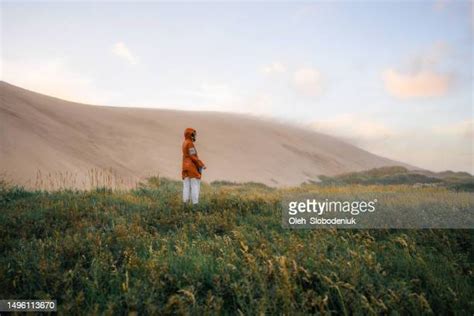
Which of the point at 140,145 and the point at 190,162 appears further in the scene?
the point at 140,145

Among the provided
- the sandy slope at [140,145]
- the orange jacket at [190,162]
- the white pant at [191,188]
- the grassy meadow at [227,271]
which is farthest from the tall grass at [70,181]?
the grassy meadow at [227,271]

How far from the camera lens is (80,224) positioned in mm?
7219

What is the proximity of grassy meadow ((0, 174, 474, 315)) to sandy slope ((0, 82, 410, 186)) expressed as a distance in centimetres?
1110

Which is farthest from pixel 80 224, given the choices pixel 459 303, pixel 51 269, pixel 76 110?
pixel 76 110

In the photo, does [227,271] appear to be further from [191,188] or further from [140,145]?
[140,145]

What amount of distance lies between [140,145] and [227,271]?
99.9ft

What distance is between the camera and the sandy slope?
770 inches

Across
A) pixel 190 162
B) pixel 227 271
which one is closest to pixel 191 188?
pixel 190 162

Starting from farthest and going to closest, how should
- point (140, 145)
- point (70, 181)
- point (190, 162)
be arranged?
point (140, 145), point (70, 181), point (190, 162)

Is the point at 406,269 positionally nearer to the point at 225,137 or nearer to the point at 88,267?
the point at 88,267

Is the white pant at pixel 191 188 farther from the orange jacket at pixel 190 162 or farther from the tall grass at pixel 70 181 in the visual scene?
the tall grass at pixel 70 181

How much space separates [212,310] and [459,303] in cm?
260

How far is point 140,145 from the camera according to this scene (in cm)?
3378

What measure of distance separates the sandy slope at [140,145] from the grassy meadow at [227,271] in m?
11.1
